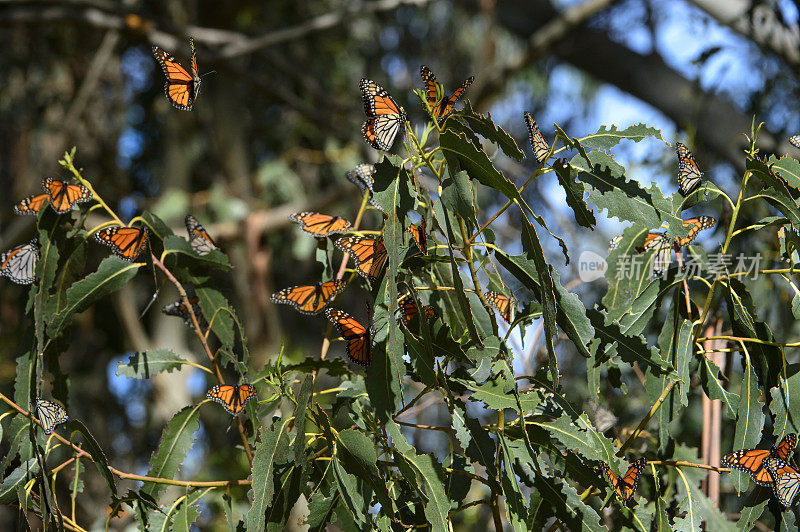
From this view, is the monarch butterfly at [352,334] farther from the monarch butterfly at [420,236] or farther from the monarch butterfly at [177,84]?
the monarch butterfly at [177,84]

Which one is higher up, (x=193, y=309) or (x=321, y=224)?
(x=321, y=224)

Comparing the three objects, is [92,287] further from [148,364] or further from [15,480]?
[15,480]

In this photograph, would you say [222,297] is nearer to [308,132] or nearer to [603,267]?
[603,267]

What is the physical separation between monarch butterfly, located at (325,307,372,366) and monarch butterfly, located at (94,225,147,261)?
30 centimetres

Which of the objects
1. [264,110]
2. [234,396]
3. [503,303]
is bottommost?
[234,396]

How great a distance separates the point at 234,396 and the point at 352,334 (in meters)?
0.17

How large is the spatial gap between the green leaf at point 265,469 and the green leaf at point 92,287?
0.34 metres

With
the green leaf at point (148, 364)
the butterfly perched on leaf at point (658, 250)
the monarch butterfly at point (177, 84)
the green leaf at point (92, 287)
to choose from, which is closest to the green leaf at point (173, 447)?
the green leaf at point (148, 364)

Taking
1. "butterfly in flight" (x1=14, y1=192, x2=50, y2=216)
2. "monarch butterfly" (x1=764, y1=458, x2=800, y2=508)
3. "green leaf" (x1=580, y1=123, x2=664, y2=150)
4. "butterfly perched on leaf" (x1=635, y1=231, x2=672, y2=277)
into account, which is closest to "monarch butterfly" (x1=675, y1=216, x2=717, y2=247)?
"butterfly perched on leaf" (x1=635, y1=231, x2=672, y2=277)

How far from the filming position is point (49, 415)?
950 millimetres

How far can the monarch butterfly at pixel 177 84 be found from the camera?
1.06 m

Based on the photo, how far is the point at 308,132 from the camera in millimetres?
5820

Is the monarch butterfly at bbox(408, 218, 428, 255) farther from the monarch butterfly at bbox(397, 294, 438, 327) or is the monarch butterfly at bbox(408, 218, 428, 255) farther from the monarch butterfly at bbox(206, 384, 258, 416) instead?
the monarch butterfly at bbox(206, 384, 258, 416)

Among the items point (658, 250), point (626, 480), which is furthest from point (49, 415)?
point (658, 250)
